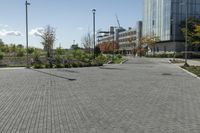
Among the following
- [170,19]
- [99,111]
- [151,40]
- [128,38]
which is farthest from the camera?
[128,38]

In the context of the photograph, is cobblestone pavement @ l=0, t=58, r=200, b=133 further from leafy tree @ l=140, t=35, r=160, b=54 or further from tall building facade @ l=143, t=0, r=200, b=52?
leafy tree @ l=140, t=35, r=160, b=54

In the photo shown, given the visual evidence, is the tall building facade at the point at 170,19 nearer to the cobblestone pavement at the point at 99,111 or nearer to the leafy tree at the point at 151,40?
the leafy tree at the point at 151,40

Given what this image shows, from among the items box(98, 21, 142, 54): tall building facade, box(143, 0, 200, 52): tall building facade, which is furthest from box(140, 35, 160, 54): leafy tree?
box(98, 21, 142, 54): tall building facade

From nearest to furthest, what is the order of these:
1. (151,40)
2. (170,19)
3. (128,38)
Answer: (170,19), (151,40), (128,38)

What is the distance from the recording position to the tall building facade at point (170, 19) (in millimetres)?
88688

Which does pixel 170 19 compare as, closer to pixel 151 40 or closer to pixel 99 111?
pixel 151 40

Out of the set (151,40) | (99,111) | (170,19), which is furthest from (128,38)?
(99,111)

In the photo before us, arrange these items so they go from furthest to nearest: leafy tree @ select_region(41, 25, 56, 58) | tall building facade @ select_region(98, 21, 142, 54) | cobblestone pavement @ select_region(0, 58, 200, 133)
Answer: tall building facade @ select_region(98, 21, 142, 54), leafy tree @ select_region(41, 25, 56, 58), cobblestone pavement @ select_region(0, 58, 200, 133)

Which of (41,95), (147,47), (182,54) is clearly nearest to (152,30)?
(147,47)

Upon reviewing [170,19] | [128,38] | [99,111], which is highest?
[170,19]

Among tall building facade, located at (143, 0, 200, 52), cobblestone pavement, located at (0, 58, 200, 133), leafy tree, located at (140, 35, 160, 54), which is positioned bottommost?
cobblestone pavement, located at (0, 58, 200, 133)

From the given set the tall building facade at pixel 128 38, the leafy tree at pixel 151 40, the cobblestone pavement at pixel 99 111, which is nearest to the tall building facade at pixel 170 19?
the leafy tree at pixel 151 40

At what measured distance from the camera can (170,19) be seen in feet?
291

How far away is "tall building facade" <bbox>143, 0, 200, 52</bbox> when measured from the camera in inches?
3492
